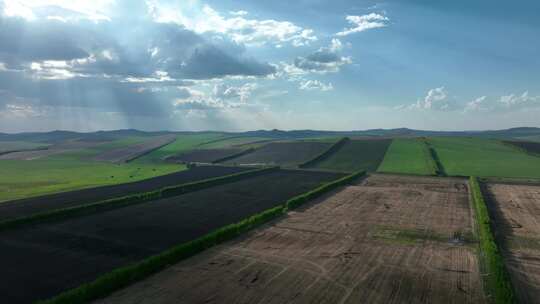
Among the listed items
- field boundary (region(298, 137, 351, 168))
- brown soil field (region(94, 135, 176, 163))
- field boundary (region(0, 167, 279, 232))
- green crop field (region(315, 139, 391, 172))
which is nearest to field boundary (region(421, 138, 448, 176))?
green crop field (region(315, 139, 391, 172))

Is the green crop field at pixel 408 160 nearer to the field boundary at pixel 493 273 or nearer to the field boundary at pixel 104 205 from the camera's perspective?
the field boundary at pixel 104 205

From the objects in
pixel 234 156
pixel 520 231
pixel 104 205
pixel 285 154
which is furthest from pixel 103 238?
pixel 234 156

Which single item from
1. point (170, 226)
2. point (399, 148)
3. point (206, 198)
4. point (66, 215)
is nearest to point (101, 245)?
point (170, 226)

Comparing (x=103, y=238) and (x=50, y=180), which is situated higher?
(x=50, y=180)

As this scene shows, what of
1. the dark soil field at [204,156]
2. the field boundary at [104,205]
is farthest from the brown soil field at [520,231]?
the dark soil field at [204,156]

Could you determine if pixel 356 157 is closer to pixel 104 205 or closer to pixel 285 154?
pixel 285 154

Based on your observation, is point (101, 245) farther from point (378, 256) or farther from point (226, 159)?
point (226, 159)
